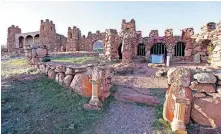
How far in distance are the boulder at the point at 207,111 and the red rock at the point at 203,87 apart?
22 cm

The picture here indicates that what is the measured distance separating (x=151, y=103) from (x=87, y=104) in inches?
92.4

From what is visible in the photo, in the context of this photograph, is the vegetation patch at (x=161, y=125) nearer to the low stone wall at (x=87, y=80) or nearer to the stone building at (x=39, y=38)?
the low stone wall at (x=87, y=80)

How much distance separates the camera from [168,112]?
5.66 m

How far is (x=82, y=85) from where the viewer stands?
7.32 metres

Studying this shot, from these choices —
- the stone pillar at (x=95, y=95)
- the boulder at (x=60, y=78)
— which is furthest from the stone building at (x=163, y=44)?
the stone pillar at (x=95, y=95)

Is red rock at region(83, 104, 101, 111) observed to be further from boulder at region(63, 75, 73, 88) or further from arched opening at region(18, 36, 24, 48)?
arched opening at region(18, 36, 24, 48)

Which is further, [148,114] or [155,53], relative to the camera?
[155,53]

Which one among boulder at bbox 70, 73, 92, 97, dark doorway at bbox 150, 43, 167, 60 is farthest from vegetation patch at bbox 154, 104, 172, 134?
dark doorway at bbox 150, 43, 167, 60

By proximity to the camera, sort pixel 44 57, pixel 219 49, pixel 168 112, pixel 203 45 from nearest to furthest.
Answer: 1. pixel 168 112
2. pixel 44 57
3. pixel 219 49
4. pixel 203 45

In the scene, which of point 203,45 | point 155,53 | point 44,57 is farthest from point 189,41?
point 44,57

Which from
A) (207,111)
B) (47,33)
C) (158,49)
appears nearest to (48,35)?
(47,33)

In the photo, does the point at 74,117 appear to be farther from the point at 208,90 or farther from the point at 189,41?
the point at 189,41

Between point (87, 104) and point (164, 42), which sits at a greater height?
point (164, 42)

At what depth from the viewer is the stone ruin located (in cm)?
516
